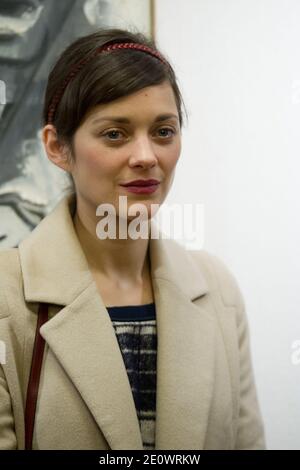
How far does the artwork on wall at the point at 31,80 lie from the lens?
1.15 meters

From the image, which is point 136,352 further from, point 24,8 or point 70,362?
point 24,8

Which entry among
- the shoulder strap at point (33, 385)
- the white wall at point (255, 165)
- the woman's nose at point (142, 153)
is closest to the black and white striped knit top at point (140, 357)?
the shoulder strap at point (33, 385)

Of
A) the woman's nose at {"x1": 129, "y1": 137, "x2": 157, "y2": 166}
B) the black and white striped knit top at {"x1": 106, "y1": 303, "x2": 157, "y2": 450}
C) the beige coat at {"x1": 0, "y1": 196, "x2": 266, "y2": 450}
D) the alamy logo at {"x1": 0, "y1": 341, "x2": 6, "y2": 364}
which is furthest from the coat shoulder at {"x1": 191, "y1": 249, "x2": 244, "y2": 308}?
the alamy logo at {"x1": 0, "y1": 341, "x2": 6, "y2": 364}

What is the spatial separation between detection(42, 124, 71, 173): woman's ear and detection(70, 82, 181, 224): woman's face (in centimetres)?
3

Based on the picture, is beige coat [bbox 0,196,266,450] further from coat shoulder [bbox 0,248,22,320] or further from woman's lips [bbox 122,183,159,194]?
woman's lips [bbox 122,183,159,194]

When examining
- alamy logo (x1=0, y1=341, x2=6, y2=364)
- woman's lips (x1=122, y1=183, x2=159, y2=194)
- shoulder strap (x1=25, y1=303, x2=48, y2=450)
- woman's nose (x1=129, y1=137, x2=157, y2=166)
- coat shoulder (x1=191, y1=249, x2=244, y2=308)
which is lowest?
shoulder strap (x1=25, y1=303, x2=48, y2=450)

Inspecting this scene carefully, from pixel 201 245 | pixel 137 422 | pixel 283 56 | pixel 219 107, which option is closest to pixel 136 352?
pixel 137 422

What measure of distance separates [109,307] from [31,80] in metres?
0.59

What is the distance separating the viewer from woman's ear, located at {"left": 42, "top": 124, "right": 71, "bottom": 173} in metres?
0.87

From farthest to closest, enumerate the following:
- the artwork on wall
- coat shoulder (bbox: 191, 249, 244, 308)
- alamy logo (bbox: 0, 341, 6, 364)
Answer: the artwork on wall, coat shoulder (bbox: 191, 249, 244, 308), alamy logo (bbox: 0, 341, 6, 364)

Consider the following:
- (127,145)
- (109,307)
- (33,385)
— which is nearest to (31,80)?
(127,145)

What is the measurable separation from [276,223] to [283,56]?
395mm

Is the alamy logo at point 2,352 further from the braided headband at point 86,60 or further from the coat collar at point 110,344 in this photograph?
the braided headband at point 86,60

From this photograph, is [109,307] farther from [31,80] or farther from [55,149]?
[31,80]
